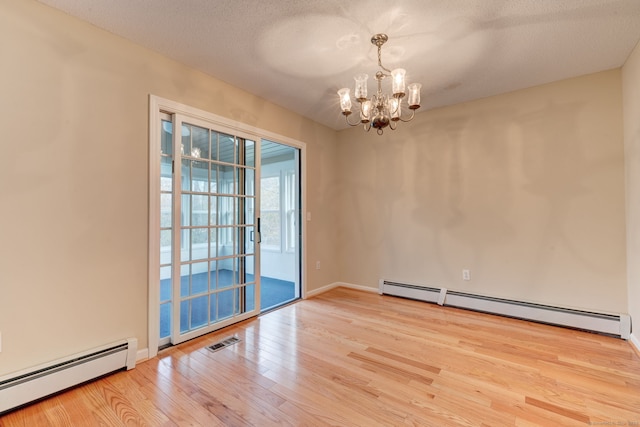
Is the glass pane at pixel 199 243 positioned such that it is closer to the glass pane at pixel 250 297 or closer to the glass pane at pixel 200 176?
the glass pane at pixel 200 176

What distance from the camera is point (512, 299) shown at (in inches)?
123

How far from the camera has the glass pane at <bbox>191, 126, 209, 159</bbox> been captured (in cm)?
267

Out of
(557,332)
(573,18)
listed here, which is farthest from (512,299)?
(573,18)

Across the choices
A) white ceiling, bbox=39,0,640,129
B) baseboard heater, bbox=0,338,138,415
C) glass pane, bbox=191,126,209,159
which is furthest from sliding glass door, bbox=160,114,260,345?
white ceiling, bbox=39,0,640,129

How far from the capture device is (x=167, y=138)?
2557 mm

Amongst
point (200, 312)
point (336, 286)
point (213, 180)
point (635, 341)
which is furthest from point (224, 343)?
point (635, 341)

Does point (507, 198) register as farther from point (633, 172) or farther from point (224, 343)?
point (224, 343)

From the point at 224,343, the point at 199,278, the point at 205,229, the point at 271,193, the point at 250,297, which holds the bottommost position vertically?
the point at 224,343

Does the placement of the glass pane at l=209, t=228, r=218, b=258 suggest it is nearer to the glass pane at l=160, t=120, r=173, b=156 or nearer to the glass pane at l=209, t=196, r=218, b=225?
the glass pane at l=209, t=196, r=218, b=225

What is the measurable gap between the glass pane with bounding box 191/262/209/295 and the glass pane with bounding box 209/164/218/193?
29.3 inches

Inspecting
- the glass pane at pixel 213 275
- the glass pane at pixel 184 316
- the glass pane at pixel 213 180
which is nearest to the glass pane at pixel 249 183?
the glass pane at pixel 213 180

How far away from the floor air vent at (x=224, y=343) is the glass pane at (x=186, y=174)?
4.78 ft

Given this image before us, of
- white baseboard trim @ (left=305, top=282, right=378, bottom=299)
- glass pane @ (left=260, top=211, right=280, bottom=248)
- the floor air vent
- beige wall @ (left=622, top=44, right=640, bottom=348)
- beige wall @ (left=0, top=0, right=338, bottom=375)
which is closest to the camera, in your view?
beige wall @ (left=0, top=0, right=338, bottom=375)

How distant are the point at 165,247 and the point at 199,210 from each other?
0.45 meters
